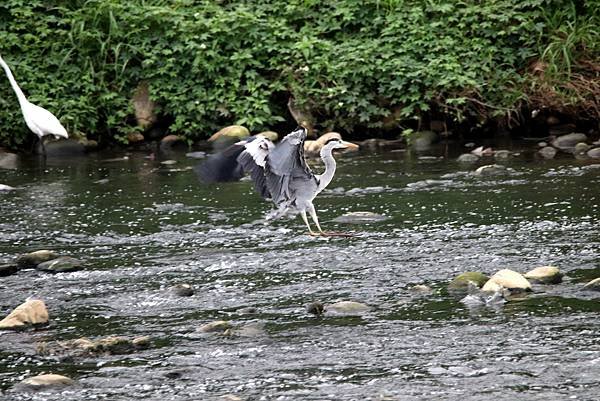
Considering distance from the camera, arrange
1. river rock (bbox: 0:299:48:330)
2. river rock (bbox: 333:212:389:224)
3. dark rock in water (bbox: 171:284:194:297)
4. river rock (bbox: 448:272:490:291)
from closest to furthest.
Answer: river rock (bbox: 0:299:48:330) → river rock (bbox: 448:272:490:291) → dark rock in water (bbox: 171:284:194:297) → river rock (bbox: 333:212:389:224)

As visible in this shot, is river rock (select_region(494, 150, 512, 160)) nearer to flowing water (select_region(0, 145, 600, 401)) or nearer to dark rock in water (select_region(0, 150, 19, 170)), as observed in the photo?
flowing water (select_region(0, 145, 600, 401))

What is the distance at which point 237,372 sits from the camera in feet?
16.8

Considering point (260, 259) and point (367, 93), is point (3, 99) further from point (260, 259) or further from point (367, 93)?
point (260, 259)

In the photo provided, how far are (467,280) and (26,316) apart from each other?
93.2 inches

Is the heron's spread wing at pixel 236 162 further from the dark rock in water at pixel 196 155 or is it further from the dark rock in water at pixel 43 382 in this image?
the dark rock in water at pixel 196 155

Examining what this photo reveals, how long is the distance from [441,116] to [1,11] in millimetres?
5151

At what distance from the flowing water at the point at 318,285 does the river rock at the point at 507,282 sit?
3.8 inches

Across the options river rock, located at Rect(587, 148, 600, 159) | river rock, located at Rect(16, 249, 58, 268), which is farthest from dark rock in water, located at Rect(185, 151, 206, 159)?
river rock, located at Rect(16, 249, 58, 268)

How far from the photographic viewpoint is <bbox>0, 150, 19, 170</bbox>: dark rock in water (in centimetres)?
1180

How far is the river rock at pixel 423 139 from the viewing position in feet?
39.0

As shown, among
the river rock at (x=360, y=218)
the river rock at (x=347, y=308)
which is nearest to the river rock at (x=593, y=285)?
the river rock at (x=347, y=308)

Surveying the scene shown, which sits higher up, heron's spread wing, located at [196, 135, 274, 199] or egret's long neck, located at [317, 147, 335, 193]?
heron's spread wing, located at [196, 135, 274, 199]

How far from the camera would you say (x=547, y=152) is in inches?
429

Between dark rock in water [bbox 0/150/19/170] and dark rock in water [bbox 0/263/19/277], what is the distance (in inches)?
184
